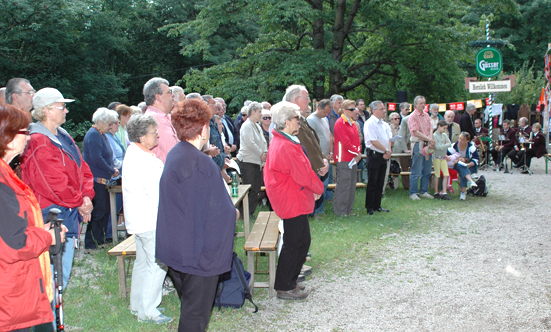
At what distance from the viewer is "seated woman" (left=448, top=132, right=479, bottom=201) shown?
9.70 metres

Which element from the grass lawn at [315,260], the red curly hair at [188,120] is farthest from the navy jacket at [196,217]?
the grass lawn at [315,260]

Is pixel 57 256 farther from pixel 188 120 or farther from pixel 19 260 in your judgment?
pixel 188 120

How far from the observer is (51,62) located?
72.6 feet

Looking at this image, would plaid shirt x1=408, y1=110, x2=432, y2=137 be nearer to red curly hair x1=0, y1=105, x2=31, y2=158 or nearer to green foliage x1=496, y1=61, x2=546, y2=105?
red curly hair x1=0, y1=105, x2=31, y2=158

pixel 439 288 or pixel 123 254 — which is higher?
pixel 123 254

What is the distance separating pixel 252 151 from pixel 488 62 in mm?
12016

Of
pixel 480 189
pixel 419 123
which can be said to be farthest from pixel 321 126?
pixel 480 189

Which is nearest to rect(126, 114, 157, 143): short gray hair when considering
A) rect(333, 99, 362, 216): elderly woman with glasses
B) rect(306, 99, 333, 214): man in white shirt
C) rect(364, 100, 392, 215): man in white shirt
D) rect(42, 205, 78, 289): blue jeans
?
rect(42, 205, 78, 289): blue jeans

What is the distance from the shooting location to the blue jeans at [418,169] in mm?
9469

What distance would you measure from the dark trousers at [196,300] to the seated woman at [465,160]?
8.09 metres

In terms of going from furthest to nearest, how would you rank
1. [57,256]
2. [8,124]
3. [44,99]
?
[44,99] → [57,256] → [8,124]

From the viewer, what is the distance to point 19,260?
2264 millimetres

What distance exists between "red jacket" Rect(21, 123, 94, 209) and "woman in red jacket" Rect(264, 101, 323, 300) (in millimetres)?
1700

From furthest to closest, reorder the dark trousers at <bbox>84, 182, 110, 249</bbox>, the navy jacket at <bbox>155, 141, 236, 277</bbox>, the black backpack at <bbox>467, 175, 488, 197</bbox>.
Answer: the black backpack at <bbox>467, 175, 488, 197</bbox>, the dark trousers at <bbox>84, 182, 110, 249</bbox>, the navy jacket at <bbox>155, 141, 236, 277</bbox>
